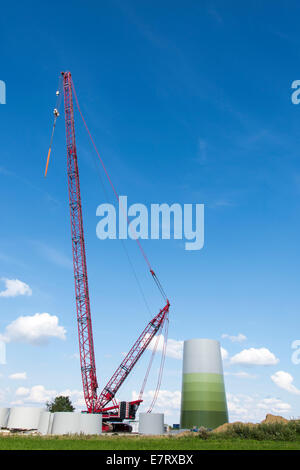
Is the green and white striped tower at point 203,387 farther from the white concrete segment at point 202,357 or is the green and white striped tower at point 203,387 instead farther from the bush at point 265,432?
the bush at point 265,432

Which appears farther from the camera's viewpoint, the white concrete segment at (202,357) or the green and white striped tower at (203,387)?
the white concrete segment at (202,357)

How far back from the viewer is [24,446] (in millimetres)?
27844

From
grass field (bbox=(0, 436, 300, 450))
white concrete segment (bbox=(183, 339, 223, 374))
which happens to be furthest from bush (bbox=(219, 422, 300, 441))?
white concrete segment (bbox=(183, 339, 223, 374))

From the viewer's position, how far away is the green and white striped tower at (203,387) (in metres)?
52.9

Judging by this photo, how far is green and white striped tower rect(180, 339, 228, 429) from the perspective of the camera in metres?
52.9

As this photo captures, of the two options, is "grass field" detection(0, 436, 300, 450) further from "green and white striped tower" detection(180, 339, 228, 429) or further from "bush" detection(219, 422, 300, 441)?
"green and white striped tower" detection(180, 339, 228, 429)

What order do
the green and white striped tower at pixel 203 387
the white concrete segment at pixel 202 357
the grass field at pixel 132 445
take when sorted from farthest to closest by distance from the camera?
the white concrete segment at pixel 202 357 → the green and white striped tower at pixel 203 387 → the grass field at pixel 132 445

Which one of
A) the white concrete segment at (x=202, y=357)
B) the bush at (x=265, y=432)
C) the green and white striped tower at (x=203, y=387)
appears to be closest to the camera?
the bush at (x=265, y=432)

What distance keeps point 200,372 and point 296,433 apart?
17.8m

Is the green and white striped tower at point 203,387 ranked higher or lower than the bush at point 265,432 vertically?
higher

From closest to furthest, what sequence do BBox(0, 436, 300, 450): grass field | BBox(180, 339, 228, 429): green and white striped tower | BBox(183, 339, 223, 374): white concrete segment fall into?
BBox(0, 436, 300, 450): grass field < BBox(180, 339, 228, 429): green and white striped tower < BBox(183, 339, 223, 374): white concrete segment

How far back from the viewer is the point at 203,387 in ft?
176

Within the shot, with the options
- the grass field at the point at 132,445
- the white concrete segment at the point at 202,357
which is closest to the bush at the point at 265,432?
the grass field at the point at 132,445
